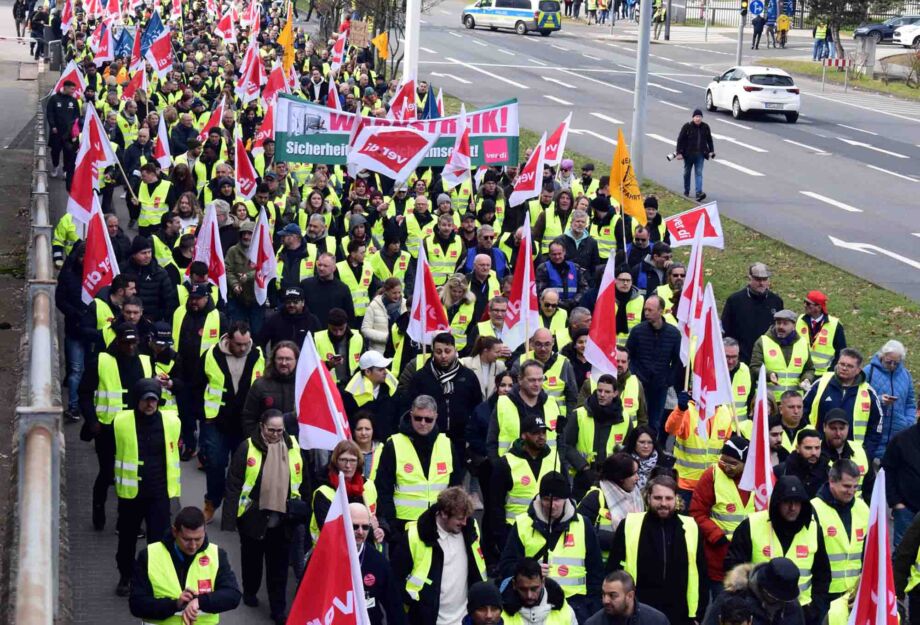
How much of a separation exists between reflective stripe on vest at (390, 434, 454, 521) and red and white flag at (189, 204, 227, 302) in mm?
4850

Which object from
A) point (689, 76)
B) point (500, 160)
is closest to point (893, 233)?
point (500, 160)

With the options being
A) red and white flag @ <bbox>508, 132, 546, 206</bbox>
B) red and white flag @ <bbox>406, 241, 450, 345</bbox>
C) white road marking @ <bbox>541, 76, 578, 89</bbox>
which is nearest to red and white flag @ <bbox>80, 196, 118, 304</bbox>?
red and white flag @ <bbox>406, 241, 450, 345</bbox>

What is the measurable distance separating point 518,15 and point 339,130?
4721cm

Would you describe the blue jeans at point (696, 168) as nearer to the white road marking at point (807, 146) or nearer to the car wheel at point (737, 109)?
the white road marking at point (807, 146)

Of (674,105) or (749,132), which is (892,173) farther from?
(674,105)

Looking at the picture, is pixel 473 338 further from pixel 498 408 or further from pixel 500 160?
pixel 500 160

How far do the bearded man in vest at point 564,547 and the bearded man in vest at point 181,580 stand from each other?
1.50m

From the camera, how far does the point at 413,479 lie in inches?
366

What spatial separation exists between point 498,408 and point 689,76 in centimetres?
4185

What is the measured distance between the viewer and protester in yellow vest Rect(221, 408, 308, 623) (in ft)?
31.1

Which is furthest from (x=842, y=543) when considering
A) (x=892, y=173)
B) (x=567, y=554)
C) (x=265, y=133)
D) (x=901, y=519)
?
(x=892, y=173)

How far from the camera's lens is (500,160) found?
61.6ft

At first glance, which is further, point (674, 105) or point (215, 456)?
point (674, 105)

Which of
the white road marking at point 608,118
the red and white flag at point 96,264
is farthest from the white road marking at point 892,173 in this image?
the red and white flag at point 96,264
